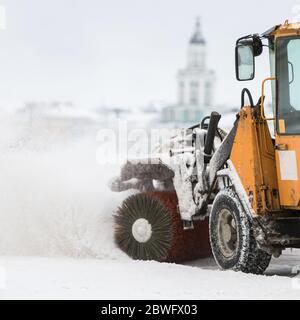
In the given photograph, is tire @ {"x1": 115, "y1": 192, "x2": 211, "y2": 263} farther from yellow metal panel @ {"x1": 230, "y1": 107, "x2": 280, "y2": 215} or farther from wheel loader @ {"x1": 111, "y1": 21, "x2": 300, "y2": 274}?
yellow metal panel @ {"x1": 230, "y1": 107, "x2": 280, "y2": 215}

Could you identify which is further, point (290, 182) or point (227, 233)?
point (227, 233)

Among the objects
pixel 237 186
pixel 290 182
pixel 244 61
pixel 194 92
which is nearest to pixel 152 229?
pixel 237 186

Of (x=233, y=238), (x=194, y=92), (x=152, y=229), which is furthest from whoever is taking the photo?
(x=194, y=92)

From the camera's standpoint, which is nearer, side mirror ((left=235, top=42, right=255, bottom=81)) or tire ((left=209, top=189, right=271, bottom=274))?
side mirror ((left=235, top=42, right=255, bottom=81))

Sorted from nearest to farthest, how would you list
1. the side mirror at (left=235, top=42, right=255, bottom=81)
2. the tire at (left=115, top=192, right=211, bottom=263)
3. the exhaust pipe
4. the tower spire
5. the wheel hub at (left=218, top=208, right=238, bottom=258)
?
the side mirror at (left=235, top=42, right=255, bottom=81), the wheel hub at (left=218, top=208, right=238, bottom=258), the exhaust pipe, the tire at (left=115, top=192, right=211, bottom=263), the tower spire

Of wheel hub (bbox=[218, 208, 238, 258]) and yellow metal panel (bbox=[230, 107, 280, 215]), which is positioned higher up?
yellow metal panel (bbox=[230, 107, 280, 215])

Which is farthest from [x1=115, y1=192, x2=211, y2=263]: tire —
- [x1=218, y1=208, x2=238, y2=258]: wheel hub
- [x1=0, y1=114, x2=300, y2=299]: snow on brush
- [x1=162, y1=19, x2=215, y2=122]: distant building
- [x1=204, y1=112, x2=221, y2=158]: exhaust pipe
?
[x1=162, y1=19, x2=215, y2=122]: distant building

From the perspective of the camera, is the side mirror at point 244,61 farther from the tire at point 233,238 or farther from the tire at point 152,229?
the tire at point 152,229

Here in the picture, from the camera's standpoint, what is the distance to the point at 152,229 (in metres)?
9.84

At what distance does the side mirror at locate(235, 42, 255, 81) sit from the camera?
27.1 ft

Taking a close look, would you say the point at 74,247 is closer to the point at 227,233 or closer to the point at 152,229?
the point at 152,229

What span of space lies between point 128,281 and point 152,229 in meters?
2.04

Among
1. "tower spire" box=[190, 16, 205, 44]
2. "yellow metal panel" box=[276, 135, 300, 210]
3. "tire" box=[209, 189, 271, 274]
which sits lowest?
"tire" box=[209, 189, 271, 274]

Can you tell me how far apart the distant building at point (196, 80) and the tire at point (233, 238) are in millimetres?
121609
